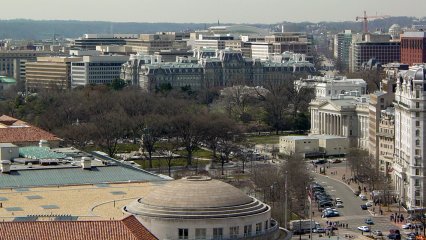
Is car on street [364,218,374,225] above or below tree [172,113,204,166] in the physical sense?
below

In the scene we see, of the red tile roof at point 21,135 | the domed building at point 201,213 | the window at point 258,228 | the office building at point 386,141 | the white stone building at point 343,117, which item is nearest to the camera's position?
the domed building at point 201,213

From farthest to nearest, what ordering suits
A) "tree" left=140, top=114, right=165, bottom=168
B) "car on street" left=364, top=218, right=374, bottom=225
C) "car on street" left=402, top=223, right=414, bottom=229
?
"tree" left=140, top=114, right=165, bottom=168, "car on street" left=364, top=218, right=374, bottom=225, "car on street" left=402, top=223, right=414, bottom=229

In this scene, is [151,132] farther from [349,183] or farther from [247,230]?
[247,230]

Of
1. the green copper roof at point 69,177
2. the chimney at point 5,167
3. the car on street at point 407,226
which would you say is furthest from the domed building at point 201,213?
the car on street at point 407,226

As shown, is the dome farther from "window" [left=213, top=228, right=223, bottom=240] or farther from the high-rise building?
the high-rise building

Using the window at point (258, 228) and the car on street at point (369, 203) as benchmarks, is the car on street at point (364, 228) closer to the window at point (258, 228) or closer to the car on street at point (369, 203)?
the car on street at point (369, 203)

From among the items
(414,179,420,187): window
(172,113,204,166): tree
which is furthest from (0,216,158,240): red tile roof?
(172,113,204,166): tree
